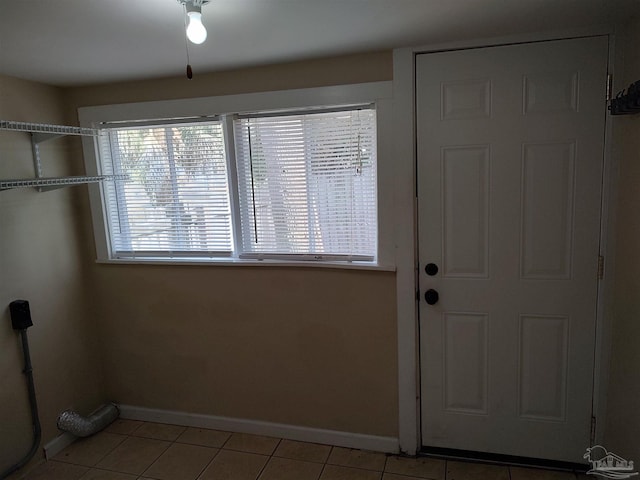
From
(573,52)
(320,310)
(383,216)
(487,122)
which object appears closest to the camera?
(573,52)

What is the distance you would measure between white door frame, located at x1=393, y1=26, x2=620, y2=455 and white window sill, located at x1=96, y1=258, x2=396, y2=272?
173 mm

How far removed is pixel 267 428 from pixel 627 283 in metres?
2.07

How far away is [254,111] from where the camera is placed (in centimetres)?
234

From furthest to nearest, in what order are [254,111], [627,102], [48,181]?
1. [254,111]
2. [48,181]
3. [627,102]

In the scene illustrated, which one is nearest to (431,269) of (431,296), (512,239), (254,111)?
(431,296)

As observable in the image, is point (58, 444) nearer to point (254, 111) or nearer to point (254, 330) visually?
point (254, 330)

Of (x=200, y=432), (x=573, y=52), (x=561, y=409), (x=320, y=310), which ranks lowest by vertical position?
(x=200, y=432)

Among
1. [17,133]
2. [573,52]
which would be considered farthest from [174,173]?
[573,52]

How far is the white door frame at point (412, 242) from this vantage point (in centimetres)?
195

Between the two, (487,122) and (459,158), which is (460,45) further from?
(459,158)

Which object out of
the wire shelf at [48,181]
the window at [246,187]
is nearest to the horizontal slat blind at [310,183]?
the window at [246,187]

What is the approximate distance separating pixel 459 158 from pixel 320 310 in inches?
43.3

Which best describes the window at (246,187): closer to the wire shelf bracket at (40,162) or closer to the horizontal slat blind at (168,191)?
the horizontal slat blind at (168,191)

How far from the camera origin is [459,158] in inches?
83.3
